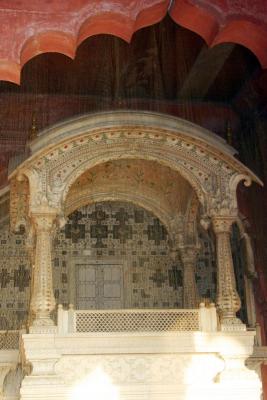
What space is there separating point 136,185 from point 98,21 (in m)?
4.34

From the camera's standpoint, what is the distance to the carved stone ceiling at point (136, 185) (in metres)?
10.7

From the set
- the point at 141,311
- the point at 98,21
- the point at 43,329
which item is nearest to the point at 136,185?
the point at 141,311

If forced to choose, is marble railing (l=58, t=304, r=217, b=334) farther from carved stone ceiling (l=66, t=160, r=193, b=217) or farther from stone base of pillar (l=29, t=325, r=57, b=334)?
carved stone ceiling (l=66, t=160, r=193, b=217)

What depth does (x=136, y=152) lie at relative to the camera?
31.7 feet

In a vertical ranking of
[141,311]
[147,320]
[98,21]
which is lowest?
[147,320]

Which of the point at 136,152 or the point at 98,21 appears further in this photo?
the point at 136,152

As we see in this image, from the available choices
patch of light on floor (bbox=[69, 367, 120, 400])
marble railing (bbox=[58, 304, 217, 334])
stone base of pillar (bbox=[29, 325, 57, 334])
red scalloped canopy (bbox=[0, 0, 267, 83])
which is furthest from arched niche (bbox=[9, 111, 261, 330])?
red scalloped canopy (bbox=[0, 0, 267, 83])

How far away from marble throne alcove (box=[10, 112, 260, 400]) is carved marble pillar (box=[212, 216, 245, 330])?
0.01 meters

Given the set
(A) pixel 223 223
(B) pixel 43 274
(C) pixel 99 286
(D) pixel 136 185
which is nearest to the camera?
(B) pixel 43 274

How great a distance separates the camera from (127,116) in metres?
9.49

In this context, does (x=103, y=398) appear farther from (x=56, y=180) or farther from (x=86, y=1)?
(x=86, y=1)

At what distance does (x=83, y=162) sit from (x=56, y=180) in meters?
0.46

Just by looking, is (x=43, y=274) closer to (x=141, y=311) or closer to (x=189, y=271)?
(x=141, y=311)

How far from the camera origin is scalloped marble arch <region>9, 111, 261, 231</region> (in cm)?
920
